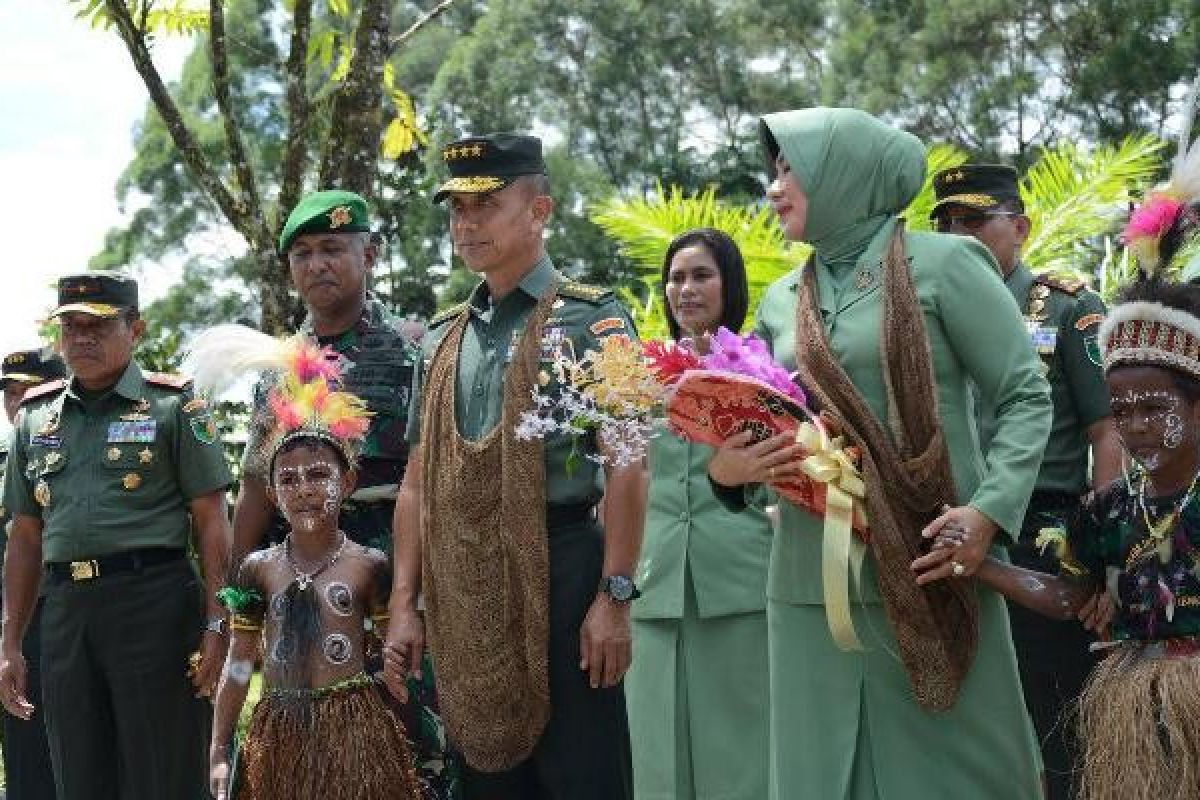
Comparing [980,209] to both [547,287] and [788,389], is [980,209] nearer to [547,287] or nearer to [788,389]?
[547,287]

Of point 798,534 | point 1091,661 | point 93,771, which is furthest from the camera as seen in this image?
point 93,771

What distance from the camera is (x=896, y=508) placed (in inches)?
167

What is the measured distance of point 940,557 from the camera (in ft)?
13.5

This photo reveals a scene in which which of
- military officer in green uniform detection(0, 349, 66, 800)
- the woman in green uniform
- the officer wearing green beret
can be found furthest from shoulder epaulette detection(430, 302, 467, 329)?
military officer in green uniform detection(0, 349, 66, 800)

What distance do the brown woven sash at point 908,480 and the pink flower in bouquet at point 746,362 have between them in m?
0.16

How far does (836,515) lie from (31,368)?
7238 mm

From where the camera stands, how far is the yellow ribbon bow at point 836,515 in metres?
4.11

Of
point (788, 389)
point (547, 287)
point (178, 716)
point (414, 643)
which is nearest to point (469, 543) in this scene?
point (414, 643)

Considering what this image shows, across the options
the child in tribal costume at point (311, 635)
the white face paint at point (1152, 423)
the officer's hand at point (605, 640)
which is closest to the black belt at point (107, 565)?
the child in tribal costume at point (311, 635)

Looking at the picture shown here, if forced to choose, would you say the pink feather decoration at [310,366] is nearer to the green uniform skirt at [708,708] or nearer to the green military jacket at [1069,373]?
the green uniform skirt at [708,708]

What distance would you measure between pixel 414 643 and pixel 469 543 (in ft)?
1.39

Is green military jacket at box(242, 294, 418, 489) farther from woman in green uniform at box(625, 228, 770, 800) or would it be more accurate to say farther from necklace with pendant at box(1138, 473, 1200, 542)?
necklace with pendant at box(1138, 473, 1200, 542)

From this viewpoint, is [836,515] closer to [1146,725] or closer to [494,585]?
[1146,725]

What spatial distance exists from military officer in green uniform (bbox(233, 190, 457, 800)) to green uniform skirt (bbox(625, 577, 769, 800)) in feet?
3.91
